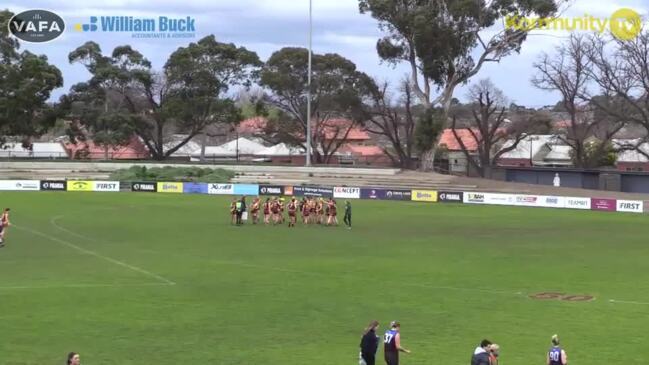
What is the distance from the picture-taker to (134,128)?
9962 cm

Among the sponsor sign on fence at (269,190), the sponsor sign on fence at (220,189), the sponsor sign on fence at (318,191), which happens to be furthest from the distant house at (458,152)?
the sponsor sign on fence at (220,189)

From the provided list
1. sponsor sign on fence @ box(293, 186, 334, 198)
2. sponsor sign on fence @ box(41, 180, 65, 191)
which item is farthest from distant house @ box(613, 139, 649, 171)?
sponsor sign on fence @ box(41, 180, 65, 191)

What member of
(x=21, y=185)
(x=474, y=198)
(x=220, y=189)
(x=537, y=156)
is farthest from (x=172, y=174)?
(x=537, y=156)

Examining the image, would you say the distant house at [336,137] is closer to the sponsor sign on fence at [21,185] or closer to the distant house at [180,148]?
the distant house at [180,148]

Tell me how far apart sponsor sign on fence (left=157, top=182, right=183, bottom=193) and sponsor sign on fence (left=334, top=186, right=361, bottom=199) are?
16.2 metres

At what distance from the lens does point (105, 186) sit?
7825 centimetres

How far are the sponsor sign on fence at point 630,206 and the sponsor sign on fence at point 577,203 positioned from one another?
2466mm

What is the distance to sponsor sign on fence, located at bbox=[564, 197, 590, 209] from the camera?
6631cm

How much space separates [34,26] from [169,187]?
3101 cm

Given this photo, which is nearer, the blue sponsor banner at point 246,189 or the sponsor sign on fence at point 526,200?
the sponsor sign on fence at point 526,200

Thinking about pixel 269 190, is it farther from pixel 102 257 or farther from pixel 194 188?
pixel 102 257

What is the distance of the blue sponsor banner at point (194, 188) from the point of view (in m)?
78.3

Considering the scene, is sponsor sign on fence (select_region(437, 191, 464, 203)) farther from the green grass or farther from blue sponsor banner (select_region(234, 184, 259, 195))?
the green grass

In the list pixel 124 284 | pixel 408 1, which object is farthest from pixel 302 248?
pixel 408 1
